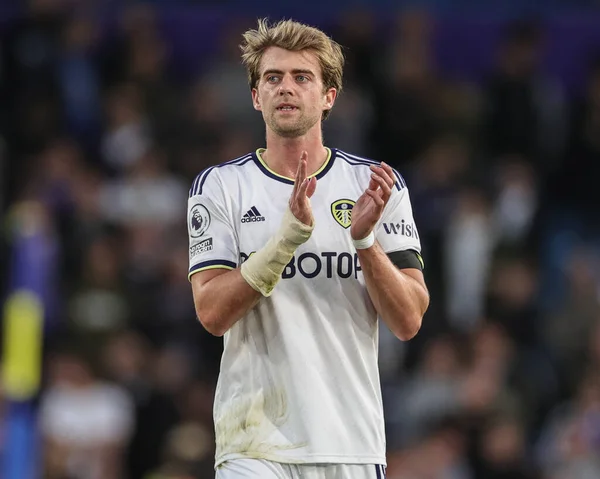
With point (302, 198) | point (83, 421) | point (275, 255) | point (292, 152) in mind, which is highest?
point (292, 152)

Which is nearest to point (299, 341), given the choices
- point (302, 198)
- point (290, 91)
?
point (302, 198)

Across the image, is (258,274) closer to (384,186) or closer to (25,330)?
(384,186)

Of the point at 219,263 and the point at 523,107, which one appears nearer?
the point at 219,263

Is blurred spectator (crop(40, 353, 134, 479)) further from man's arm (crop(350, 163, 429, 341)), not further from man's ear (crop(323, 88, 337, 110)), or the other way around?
man's arm (crop(350, 163, 429, 341))

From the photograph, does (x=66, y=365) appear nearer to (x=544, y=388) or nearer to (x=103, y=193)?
(x=103, y=193)

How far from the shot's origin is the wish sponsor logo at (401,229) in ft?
20.0

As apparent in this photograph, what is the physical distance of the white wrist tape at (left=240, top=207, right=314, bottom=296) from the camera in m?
5.63

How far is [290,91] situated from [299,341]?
1053 millimetres

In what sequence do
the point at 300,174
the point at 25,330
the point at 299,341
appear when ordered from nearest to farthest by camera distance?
1. the point at 300,174
2. the point at 299,341
3. the point at 25,330

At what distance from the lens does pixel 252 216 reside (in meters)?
6.04

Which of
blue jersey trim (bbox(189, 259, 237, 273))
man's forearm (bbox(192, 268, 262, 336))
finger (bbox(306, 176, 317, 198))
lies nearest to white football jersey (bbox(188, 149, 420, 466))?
blue jersey trim (bbox(189, 259, 237, 273))

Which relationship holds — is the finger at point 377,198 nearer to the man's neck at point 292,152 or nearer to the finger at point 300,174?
the finger at point 300,174

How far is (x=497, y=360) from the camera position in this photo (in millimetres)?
13062

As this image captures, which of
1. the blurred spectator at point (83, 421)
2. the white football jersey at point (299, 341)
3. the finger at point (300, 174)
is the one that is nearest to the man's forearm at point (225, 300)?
the white football jersey at point (299, 341)
